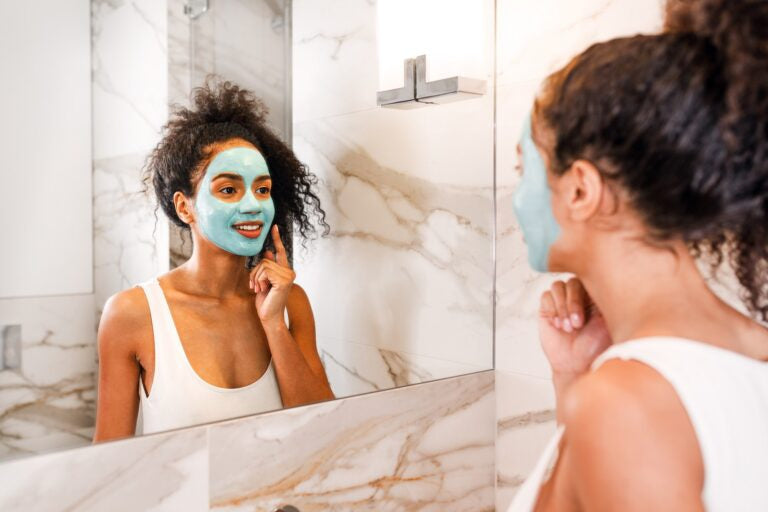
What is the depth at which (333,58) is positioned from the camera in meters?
1.09

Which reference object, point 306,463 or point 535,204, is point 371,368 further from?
point 535,204

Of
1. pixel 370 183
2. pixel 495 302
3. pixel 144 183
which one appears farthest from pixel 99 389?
pixel 495 302

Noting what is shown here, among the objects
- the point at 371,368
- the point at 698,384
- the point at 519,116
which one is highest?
the point at 519,116

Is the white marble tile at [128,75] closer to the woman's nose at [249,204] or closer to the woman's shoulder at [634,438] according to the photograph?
the woman's nose at [249,204]

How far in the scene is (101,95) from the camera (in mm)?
816

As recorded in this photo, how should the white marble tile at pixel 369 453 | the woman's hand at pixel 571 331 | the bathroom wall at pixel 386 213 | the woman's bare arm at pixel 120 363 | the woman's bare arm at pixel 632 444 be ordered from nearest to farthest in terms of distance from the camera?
the woman's bare arm at pixel 632 444 → the woman's hand at pixel 571 331 → the woman's bare arm at pixel 120 363 → the white marble tile at pixel 369 453 → the bathroom wall at pixel 386 213

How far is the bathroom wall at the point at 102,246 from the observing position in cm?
78

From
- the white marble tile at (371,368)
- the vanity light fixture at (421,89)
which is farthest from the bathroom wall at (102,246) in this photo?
the vanity light fixture at (421,89)

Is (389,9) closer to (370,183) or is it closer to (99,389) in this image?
(370,183)

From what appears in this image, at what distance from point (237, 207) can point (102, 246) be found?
0.61 ft

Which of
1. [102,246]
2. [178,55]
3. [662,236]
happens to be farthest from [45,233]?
[662,236]

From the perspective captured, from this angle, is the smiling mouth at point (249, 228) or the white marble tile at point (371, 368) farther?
the white marble tile at point (371, 368)

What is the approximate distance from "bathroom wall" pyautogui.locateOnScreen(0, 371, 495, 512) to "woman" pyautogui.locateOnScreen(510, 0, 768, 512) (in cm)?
48

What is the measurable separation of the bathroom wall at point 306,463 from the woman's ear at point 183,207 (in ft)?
0.93
